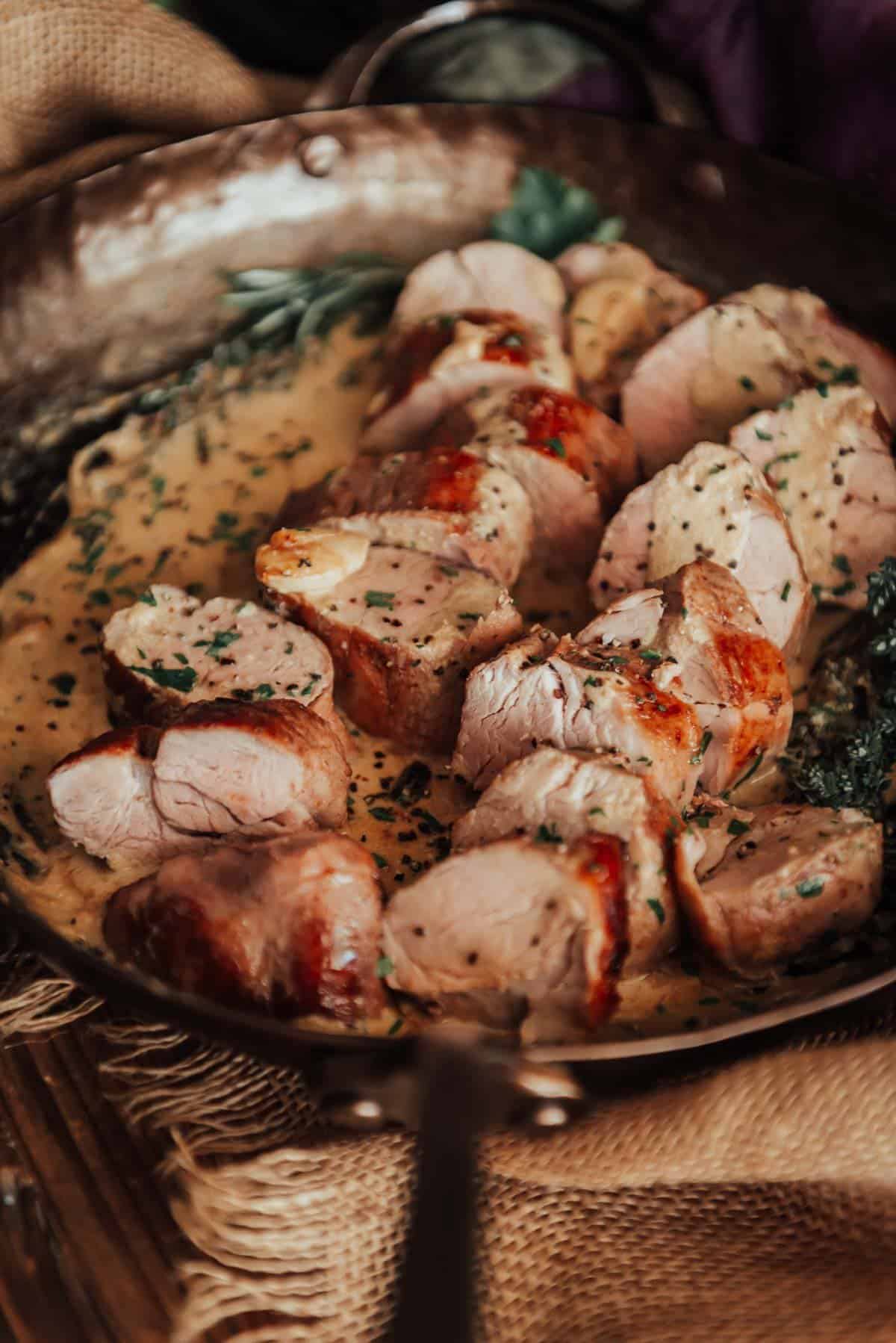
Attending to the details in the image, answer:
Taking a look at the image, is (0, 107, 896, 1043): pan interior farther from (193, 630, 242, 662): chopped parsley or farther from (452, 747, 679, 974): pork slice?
(193, 630, 242, 662): chopped parsley

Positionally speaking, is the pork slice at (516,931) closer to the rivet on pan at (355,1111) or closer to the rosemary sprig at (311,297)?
the rivet on pan at (355,1111)

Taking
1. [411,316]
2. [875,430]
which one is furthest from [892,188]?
[411,316]

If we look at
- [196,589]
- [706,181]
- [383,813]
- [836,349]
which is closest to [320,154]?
[706,181]

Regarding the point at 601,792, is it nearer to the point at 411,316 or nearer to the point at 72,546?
the point at 72,546

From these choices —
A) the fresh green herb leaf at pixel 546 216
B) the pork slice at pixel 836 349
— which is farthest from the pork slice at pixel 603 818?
the fresh green herb leaf at pixel 546 216

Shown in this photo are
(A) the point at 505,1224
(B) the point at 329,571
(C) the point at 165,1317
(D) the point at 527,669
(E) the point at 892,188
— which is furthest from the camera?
(E) the point at 892,188

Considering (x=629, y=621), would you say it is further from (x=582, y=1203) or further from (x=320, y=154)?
(x=320, y=154)
